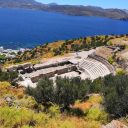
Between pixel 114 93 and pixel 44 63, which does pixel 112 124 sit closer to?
pixel 114 93

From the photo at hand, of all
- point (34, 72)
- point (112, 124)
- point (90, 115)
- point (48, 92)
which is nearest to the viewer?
point (112, 124)

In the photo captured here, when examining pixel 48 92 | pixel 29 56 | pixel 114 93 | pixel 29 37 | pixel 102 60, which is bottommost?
pixel 29 37

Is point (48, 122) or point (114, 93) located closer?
point (48, 122)

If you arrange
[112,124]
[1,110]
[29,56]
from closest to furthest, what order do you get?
[112,124], [1,110], [29,56]

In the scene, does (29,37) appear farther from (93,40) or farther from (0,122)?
(0,122)

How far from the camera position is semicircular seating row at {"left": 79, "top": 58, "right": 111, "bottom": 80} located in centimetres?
4288

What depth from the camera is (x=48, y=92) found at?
2175 centimetres

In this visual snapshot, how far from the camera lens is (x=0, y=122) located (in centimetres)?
1130

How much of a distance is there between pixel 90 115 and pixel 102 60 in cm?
3102

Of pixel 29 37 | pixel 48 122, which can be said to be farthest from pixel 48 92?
pixel 29 37

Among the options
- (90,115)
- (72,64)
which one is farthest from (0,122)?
(72,64)

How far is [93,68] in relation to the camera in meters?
46.3

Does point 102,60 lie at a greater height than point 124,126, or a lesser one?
lesser

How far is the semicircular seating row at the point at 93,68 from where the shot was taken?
42.9 meters
